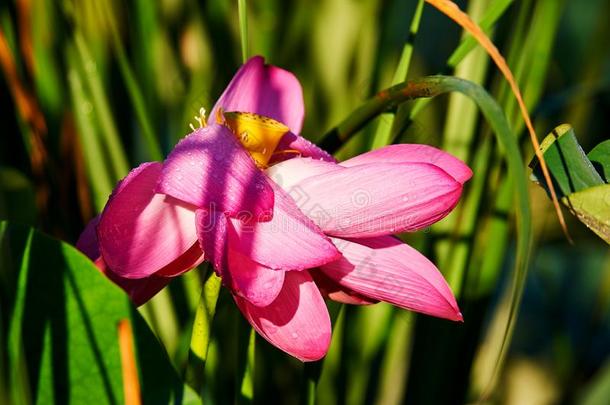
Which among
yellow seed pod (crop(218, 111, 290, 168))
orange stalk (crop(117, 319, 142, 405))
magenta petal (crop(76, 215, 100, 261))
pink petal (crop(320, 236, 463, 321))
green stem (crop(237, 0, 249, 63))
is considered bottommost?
orange stalk (crop(117, 319, 142, 405))

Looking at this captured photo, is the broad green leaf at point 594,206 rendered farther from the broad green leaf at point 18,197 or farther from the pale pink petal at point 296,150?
the broad green leaf at point 18,197

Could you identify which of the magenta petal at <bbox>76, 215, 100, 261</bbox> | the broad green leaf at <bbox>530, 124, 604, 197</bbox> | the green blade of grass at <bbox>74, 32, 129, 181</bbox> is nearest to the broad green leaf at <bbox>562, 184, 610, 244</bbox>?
the broad green leaf at <bbox>530, 124, 604, 197</bbox>

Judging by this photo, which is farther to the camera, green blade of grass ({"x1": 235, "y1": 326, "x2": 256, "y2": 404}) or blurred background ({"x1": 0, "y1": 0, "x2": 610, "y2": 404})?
blurred background ({"x1": 0, "y1": 0, "x2": 610, "y2": 404})

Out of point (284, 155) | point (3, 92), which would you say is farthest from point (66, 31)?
point (284, 155)

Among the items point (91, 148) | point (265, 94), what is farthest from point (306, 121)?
point (265, 94)

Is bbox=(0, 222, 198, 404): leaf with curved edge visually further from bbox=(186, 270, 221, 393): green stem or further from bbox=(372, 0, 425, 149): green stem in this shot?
bbox=(372, 0, 425, 149): green stem

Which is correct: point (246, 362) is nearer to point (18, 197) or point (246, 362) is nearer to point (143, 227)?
point (143, 227)

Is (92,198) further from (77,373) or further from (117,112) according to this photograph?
(77,373)
